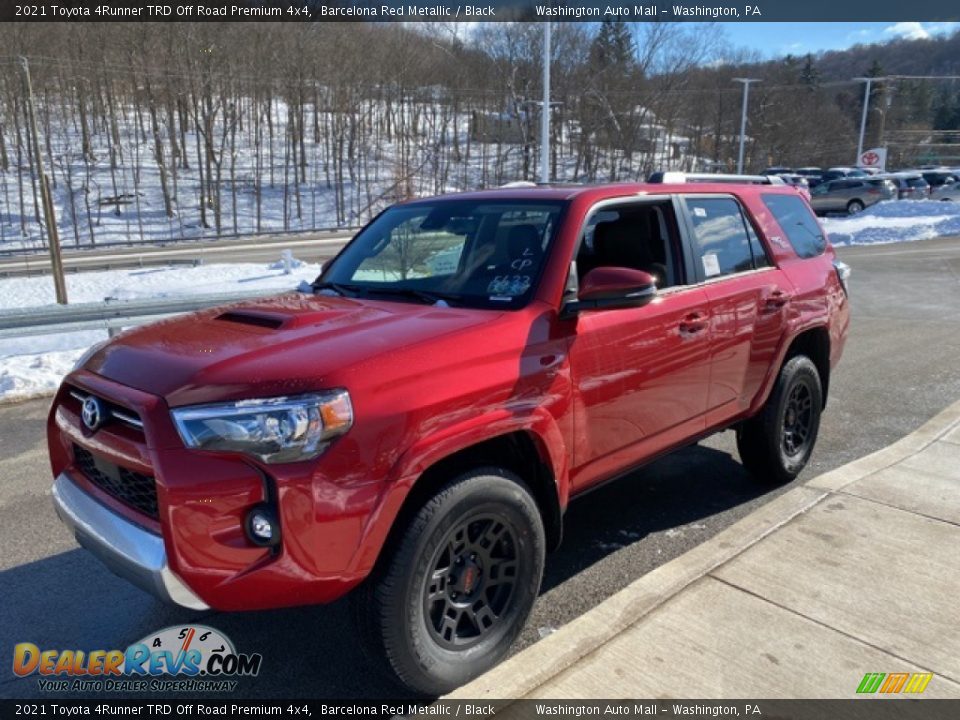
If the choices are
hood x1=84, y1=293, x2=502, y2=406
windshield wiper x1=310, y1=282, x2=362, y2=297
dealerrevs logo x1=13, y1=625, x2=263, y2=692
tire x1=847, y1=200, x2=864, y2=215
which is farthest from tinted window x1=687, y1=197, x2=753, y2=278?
tire x1=847, y1=200, x2=864, y2=215

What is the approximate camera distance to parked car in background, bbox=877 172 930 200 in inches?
1470

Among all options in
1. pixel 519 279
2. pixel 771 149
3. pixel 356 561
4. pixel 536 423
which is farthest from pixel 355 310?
pixel 771 149

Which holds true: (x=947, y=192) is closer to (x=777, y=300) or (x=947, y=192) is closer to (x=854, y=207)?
(x=854, y=207)

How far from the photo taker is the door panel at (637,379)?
3.21 m

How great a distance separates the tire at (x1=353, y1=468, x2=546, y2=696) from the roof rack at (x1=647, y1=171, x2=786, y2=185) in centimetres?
231

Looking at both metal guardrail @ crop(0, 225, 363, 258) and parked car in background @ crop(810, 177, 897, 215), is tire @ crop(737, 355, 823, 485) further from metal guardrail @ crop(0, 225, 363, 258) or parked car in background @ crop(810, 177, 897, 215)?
metal guardrail @ crop(0, 225, 363, 258)

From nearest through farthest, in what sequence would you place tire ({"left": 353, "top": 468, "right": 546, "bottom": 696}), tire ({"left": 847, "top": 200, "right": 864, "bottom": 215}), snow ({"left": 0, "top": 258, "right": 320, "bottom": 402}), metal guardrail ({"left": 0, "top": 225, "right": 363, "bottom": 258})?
tire ({"left": 353, "top": 468, "right": 546, "bottom": 696}) < snow ({"left": 0, "top": 258, "right": 320, "bottom": 402}) < tire ({"left": 847, "top": 200, "right": 864, "bottom": 215}) < metal guardrail ({"left": 0, "top": 225, "right": 363, "bottom": 258})

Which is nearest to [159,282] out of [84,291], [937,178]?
[84,291]

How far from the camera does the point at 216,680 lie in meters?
2.95

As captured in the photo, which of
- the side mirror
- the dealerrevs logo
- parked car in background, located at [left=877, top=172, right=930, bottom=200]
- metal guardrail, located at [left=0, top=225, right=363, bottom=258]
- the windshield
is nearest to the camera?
the dealerrevs logo

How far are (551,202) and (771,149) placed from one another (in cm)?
7805

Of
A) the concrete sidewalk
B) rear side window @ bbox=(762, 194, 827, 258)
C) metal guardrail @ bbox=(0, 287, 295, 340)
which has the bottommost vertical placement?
the concrete sidewalk

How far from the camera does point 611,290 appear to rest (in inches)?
121

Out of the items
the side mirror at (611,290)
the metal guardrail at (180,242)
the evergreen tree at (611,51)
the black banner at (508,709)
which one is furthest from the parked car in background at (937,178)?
the black banner at (508,709)
